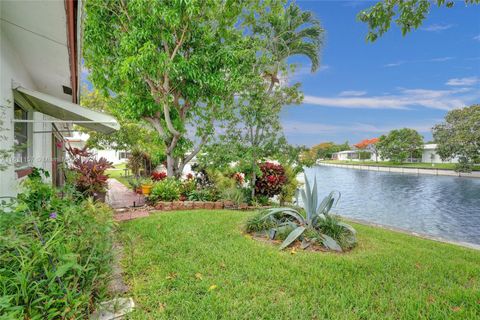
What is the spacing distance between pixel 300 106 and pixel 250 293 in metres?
11.3

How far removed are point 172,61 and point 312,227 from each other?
301 inches

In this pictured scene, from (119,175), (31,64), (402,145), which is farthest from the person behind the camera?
(402,145)

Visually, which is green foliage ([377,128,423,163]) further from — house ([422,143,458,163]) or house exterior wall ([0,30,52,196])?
house exterior wall ([0,30,52,196])

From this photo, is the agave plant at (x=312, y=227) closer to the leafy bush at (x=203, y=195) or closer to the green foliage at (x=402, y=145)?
the leafy bush at (x=203, y=195)

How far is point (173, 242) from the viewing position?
5020 millimetres

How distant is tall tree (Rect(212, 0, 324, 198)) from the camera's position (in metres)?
9.82

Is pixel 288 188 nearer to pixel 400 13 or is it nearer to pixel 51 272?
pixel 400 13

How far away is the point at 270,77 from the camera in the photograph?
11984mm

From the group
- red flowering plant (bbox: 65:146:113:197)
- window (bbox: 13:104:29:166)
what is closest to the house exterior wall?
window (bbox: 13:104:29:166)

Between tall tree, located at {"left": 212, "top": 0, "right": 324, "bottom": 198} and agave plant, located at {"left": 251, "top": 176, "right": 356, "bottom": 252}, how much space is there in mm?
3973

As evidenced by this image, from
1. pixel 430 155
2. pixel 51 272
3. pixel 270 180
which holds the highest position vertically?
pixel 430 155

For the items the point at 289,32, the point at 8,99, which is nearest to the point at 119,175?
the point at 289,32

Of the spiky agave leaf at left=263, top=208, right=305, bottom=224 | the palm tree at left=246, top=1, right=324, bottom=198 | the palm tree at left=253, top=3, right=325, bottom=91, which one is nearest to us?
the spiky agave leaf at left=263, top=208, right=305, bottom=224

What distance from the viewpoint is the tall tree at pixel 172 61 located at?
880 centimetres
